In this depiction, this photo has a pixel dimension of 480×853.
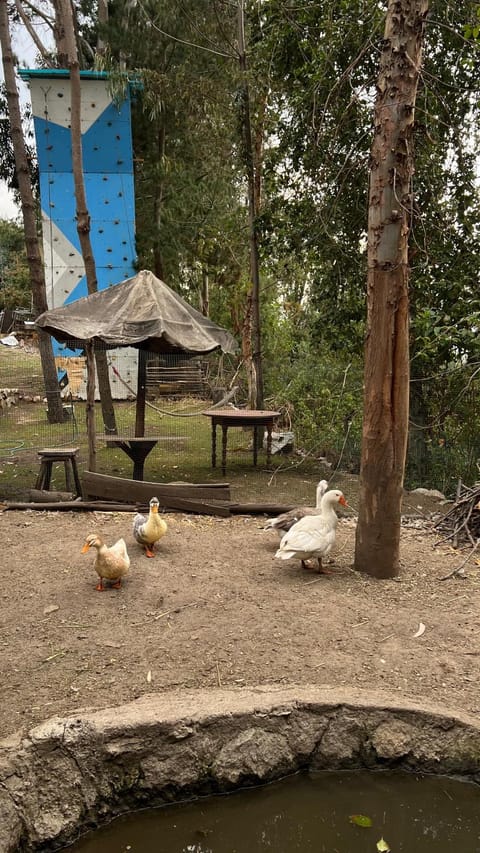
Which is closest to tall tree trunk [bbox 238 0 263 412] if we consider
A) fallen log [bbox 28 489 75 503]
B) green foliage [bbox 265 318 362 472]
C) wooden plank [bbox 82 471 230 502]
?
green foliage [bbox 265 318 362 472]

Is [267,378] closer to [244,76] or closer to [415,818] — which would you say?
[244,76]

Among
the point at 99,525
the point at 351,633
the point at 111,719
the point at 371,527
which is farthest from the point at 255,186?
the point at 111,719

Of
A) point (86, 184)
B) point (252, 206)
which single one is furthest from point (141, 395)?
point (86, 184)

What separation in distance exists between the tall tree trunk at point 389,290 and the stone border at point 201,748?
6.05 feet

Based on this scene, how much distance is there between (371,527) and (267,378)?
8.55 meters

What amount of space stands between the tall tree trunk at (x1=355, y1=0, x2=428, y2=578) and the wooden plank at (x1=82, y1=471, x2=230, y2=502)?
2.50 metres

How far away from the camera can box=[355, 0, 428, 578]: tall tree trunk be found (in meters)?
4.44

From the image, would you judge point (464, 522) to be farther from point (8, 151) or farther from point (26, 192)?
point (8, 151)

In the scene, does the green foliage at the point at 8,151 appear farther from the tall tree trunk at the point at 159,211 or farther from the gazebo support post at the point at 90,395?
the gazebo support post at the point at 90,395

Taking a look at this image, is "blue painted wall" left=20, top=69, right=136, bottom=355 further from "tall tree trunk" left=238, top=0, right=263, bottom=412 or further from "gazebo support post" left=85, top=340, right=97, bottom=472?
"gazebo support post" left=85, top=340, right=97, bottom=472

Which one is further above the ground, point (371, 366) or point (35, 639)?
point (371, 366)

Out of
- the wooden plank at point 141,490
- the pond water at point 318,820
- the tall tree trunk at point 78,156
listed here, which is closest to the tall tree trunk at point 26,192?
the tall tree trunk at point 78,156

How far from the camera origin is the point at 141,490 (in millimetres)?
7059

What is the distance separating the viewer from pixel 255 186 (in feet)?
38.0
